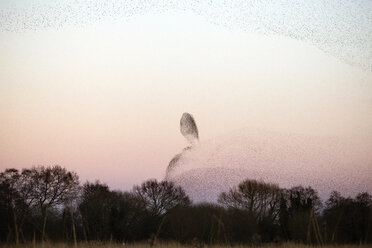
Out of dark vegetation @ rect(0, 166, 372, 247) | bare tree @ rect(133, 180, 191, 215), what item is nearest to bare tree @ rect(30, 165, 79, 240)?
dark vegetation @ rect(0, 166, 372, 247)

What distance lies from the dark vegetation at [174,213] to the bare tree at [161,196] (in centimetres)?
14

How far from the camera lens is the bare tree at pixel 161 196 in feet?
197

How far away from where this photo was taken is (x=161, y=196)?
62.3m

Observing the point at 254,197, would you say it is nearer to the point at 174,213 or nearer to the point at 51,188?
the point at 174,213

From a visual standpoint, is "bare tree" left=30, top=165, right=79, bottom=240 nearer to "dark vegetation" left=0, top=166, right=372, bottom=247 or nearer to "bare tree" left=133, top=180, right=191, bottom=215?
"dark vegetation" left=0, top=166, right=372, bottom=247

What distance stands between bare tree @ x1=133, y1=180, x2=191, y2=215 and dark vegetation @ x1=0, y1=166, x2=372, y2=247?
0.14 meters

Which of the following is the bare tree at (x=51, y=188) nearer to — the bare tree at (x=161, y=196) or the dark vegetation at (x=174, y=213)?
the dark vegetation at (x=174, y=213)

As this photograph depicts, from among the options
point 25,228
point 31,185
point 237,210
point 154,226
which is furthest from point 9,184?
point 237,210

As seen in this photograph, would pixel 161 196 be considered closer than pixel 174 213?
No

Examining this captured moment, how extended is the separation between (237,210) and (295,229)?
329 inches

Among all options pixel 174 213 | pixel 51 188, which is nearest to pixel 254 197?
pixel 174 213

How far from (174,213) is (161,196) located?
8.74 meters

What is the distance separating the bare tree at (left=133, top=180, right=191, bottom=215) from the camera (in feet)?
197

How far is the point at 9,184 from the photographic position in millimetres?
45719
